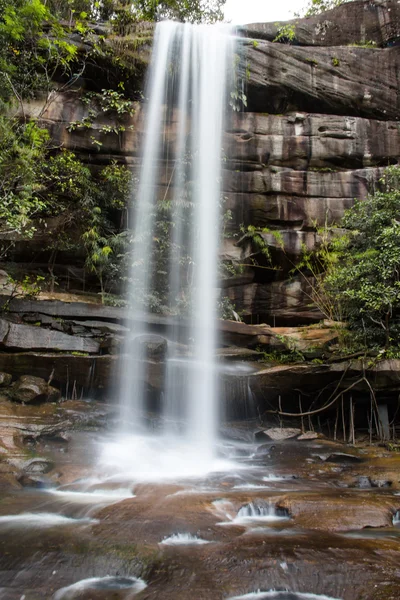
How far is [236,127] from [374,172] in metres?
5.70

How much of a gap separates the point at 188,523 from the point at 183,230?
1108 cm

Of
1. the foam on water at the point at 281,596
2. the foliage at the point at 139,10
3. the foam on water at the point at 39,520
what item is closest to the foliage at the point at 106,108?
the foliage at the point at 139,10

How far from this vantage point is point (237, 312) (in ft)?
50.1

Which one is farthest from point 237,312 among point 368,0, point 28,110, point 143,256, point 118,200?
point 368,0

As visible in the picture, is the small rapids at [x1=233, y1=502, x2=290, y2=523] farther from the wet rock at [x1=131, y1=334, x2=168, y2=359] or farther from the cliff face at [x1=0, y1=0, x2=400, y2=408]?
the cliff face at [x1=0, y1=0, x2=400, y2=408]

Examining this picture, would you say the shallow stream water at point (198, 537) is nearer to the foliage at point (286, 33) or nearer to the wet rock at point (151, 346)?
the wet rock at point (151, 346)

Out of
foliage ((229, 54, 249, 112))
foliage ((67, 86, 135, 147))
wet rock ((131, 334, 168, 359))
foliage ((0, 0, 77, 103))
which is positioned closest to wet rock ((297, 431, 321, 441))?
wet rock ((131, 334, 168, 359))

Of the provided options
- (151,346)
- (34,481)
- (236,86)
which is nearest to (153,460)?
(34,481)

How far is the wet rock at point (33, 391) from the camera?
372 inches

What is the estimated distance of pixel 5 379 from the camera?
9.75 meters

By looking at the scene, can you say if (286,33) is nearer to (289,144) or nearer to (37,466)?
(289,144)

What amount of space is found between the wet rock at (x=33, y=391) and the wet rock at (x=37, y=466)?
2532 millimetres

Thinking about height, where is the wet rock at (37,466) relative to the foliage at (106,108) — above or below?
below

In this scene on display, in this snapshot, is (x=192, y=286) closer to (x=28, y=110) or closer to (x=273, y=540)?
(x=28, y=110)
